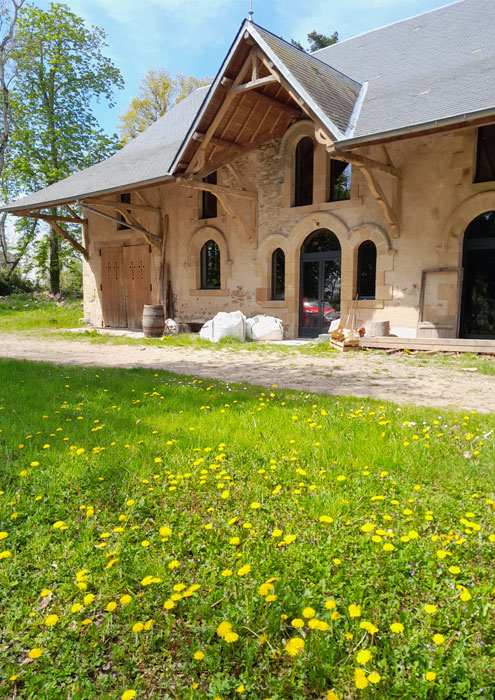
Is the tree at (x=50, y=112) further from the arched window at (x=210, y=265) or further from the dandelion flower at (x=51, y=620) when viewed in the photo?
the dandelion flower at (x=51, y=620)

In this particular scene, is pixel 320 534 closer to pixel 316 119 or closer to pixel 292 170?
pixel 316 119

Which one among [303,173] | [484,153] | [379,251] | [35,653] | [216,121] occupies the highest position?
[216,121]

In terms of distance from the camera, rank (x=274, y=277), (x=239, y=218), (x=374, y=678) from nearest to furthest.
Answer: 1. (x=374, y=678)
2. (x=239, y=218)
3. (x=274, y=277)

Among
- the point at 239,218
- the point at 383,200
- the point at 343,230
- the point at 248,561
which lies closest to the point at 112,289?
the point at 239,218

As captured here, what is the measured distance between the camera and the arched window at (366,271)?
1090 cm

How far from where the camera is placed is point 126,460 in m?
3.00

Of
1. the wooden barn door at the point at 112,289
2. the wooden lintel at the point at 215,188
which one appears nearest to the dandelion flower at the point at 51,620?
the wooden lintel at the point at 215,188

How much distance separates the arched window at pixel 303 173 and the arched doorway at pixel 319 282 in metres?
1.02

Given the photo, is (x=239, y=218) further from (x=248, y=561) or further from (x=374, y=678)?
(x=374, y=678)

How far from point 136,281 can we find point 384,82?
9.26m

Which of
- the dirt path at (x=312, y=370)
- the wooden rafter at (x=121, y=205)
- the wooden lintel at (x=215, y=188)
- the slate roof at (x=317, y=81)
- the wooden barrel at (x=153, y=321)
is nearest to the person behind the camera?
the dirt path at (x=312, y=370)

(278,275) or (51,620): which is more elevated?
(278,275)

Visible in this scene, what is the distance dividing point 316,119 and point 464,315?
499 centimetres

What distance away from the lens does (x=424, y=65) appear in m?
10.5
